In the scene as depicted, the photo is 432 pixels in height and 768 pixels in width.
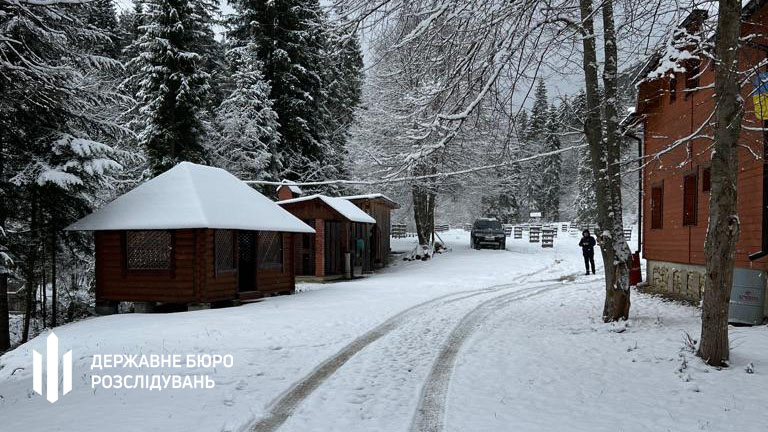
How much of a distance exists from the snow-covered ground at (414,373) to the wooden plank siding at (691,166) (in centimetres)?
185

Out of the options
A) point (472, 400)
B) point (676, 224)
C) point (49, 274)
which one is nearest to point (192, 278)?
point (49, 274)

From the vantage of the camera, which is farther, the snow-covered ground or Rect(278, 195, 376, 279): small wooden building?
Rect(278, 195, 376, 279): small wooden building

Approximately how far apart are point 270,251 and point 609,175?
10.8 m

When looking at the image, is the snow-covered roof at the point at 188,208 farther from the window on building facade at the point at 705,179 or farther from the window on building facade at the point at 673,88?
the window on building facade at the point at 673,88

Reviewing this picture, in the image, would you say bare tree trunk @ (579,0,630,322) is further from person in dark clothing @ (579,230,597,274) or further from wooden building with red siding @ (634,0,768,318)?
person in dark clothing @ (579,230,597,274)

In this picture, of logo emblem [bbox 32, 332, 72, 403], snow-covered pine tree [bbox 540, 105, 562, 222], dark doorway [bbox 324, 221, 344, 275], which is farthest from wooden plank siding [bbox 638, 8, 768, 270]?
snow-covered pine tree [bbox 540, 105, 562, 222]

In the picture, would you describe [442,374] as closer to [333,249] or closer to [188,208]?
[188,208]

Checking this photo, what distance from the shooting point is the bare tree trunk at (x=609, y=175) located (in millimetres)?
10609

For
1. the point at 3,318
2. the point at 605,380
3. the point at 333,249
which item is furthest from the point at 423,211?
the point at 605,380

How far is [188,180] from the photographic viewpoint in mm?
16016

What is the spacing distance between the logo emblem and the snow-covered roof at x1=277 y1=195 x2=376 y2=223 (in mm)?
14224

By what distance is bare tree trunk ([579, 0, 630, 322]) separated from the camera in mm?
10609

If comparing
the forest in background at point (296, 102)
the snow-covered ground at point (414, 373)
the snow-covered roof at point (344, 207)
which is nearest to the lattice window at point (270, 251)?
the snow-covered ground at point (414, 373)

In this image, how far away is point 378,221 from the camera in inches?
1129
